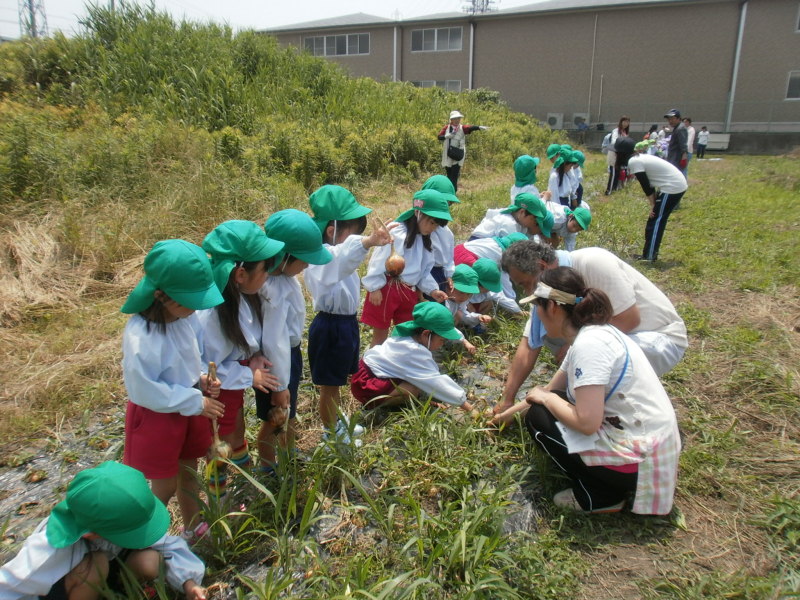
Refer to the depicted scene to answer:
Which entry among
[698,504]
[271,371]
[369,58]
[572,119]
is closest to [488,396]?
[698,504]

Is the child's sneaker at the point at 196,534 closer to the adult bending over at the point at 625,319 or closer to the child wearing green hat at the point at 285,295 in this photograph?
the child wearing green hat at the point at 285,295

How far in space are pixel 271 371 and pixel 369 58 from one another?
28812mm

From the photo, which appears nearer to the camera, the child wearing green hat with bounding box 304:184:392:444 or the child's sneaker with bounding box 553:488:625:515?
the child's sneaker with bounding box 553:488:625:515

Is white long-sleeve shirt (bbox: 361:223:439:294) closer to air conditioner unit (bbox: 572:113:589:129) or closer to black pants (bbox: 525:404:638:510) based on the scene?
black pants (bbox: 525:404:638:510)

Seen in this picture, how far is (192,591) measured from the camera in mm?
1920

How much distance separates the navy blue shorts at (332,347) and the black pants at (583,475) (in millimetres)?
1060

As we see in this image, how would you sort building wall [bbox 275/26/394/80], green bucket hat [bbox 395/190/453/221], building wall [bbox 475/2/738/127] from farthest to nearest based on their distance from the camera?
1. building wall [bbox 275/26/394/80]
2. building wall [bbox 475/2/738/127]
3. green bucket hat [bbox 395/190/453/221]

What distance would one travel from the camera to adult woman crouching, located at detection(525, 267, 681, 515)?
232 centimetres

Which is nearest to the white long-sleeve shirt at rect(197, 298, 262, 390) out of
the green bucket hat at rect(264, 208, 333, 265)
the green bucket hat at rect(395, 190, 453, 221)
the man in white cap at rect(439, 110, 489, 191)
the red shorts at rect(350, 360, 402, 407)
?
the green bucket hat at rect(264, 208, 333, 265)

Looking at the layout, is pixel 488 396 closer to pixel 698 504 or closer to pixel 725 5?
pixel 698 504

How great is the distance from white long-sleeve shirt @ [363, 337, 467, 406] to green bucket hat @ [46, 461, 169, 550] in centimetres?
167

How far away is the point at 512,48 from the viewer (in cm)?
2561

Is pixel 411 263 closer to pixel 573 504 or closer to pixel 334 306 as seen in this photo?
→ pixel 334 306

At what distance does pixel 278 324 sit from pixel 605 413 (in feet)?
4.99
